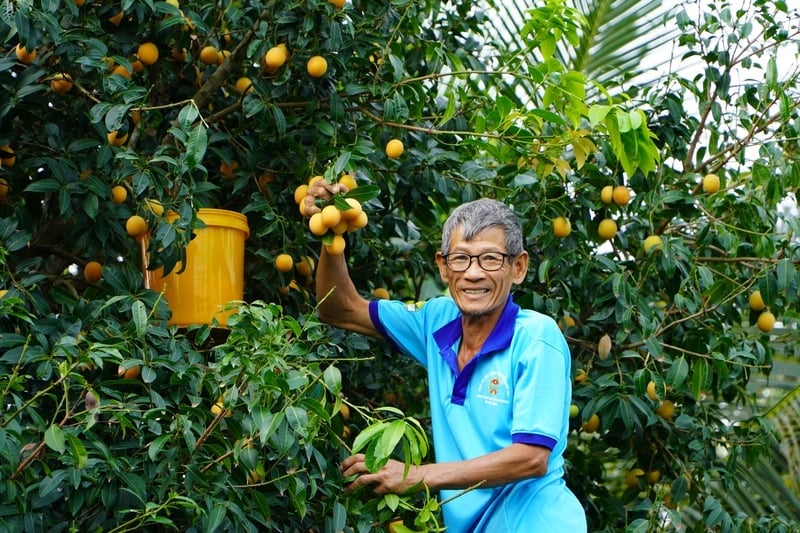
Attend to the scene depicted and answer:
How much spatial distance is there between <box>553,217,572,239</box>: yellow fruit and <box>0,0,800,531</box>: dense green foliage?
0.9 inches

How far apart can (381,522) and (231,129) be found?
1.37 meters

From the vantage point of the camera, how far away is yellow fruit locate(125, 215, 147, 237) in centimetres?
300

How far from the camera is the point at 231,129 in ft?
11.5

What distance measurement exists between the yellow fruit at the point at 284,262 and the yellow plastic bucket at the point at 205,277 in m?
0.12

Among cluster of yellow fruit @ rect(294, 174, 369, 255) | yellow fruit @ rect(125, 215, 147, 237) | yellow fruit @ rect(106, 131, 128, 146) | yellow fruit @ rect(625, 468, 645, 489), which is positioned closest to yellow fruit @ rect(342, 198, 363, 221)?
cluster of yellow fruit @ rect(294, 174, 369, 255)

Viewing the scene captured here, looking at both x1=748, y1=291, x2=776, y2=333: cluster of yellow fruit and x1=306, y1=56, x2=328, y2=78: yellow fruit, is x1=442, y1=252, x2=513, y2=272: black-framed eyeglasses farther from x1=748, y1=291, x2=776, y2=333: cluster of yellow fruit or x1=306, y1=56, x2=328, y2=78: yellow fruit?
x1=748, y1=291, x2=776, y2=333: cluster of yellow fruit

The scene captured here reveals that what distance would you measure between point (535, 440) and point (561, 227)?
109 centimetres

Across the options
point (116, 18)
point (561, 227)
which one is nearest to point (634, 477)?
point (561, 227)

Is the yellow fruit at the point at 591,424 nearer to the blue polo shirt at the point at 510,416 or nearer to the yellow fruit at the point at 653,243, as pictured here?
the yellow fruit at the point at 653,243

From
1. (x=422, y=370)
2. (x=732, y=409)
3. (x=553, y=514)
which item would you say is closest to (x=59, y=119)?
(x=422, y=370)

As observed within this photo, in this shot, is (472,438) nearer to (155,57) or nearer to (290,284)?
(290,284)

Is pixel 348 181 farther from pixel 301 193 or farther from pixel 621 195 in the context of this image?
pixel 621 195

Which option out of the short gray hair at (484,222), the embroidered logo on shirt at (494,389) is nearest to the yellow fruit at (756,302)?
the short gray hair at (484,222)

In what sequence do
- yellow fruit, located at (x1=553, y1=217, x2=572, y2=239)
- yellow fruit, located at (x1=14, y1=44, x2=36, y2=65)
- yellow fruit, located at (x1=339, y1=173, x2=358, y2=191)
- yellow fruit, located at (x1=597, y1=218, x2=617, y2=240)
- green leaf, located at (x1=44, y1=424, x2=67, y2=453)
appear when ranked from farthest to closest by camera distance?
yellow fruit, located at (x1=597, y1=218, x2=617, y2=240)
yellow fruit, located at (x1=553, y1=217, x2=572, y2=239)
yellow fruit, located at (x1=339, y1=173, x2=358, y2=191)
yellow fruit, located at (x1=14, y1=44, x2=36, y2=65)
green leaf, located at (x1=44, y1=424, x2=67, y2=453)
